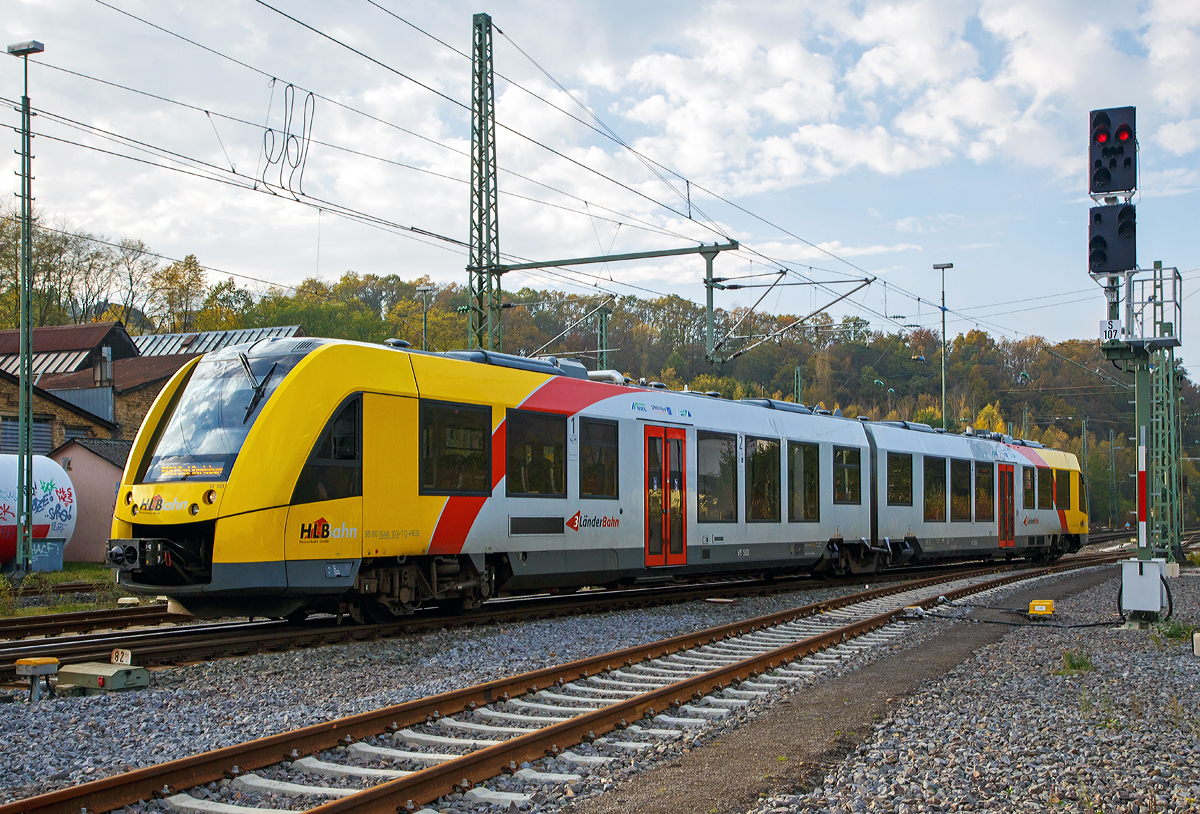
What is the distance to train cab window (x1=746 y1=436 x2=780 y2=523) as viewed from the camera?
56.2ft

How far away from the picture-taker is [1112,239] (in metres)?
12.6

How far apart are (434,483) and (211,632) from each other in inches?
111

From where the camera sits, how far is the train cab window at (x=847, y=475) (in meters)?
19.6

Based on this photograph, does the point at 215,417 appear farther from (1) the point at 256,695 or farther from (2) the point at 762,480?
(2) the point at 762,480

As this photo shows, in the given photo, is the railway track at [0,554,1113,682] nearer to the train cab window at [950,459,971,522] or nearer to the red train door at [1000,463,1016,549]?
the train cab window at [950,459,971,522]

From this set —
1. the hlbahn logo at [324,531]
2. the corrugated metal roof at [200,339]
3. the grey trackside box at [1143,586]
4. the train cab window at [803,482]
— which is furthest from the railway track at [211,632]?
the corrugated metal roof at [200,339]

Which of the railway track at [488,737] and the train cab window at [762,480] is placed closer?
the railway track at [488,737]

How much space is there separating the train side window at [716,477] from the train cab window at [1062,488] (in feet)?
56.1

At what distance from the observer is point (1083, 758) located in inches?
250

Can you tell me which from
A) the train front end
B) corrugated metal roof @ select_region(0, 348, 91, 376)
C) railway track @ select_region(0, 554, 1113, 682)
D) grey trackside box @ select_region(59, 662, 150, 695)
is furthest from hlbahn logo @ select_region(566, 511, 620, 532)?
corrugated metal roof @ select_region(0, 348, 91, 376)

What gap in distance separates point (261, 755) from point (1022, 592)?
51.6ft

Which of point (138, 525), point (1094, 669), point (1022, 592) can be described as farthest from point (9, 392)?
point (1094, 669)

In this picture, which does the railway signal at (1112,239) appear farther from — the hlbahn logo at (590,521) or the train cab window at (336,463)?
the train cab window at (336,463)

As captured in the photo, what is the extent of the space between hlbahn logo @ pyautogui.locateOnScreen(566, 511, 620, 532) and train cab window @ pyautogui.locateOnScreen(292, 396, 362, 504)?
358cm
